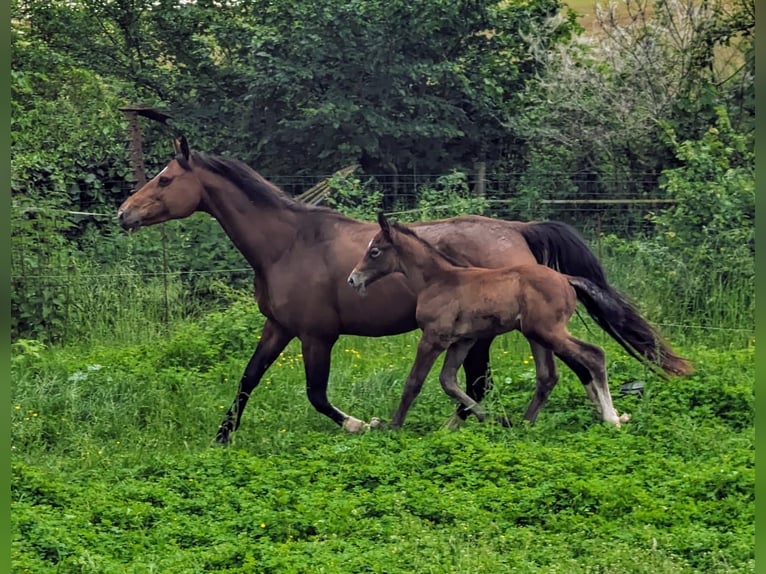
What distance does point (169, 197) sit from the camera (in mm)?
8469

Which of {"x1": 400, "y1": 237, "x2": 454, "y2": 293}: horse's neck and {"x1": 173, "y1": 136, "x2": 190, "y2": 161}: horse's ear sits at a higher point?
{"x1": 173, "y1": 136, "x2": 190, "y2": 161}: horse's ear

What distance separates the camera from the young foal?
306 inches

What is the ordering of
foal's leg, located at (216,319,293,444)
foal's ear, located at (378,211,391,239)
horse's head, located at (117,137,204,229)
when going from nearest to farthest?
foal's ear, located at (378,211,391,239) → foal's leg, located at (216,319,293,444) → horse's head, located at (117,137,204,229)

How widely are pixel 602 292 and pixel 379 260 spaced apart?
5.54ft

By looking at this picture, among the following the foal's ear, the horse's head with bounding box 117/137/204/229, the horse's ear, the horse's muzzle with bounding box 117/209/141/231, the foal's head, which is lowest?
the foal's head

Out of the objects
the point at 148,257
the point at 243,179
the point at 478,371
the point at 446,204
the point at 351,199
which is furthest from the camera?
the point at 351,199

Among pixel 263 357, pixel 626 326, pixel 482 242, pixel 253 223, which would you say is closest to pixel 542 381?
pixel 626 326

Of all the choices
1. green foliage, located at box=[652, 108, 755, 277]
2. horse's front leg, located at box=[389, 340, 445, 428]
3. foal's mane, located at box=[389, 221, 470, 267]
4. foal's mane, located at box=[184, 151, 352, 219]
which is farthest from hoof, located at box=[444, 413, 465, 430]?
green foliage, located at box=[652, 108, 755, 277]

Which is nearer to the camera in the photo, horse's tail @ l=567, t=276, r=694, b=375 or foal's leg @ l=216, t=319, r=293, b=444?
horse's tail @ l=567, t=276, r=694, b=375

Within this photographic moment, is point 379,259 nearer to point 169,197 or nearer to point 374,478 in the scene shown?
point 169,197

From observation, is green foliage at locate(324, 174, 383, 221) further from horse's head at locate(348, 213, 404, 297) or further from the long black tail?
horse's head at locate(348, 213, 404, 297)

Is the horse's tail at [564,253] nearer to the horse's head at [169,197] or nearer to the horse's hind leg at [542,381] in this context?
the horse's hind leg at [542,381]

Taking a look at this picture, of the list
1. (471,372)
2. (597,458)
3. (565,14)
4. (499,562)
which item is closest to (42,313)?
(471,372)

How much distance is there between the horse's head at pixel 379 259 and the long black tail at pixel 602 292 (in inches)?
43.3
